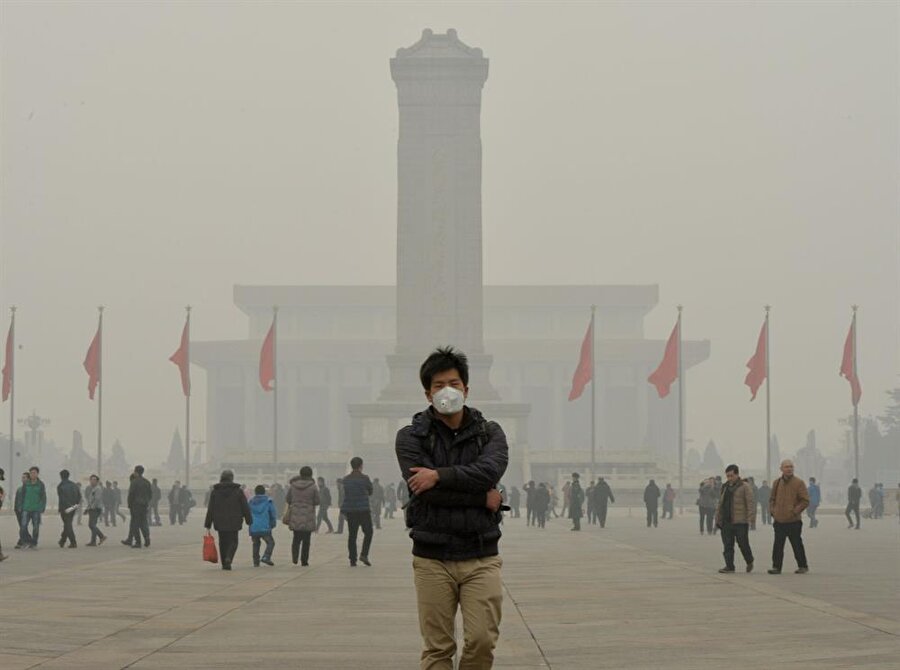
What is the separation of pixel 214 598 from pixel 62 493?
51.1 feet

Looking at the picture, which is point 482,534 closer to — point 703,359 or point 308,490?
point 308,490

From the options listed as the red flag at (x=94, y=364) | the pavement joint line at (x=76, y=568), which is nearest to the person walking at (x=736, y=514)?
the pavement joint line at (x=76, y=568)

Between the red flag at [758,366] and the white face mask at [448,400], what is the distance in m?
66.7

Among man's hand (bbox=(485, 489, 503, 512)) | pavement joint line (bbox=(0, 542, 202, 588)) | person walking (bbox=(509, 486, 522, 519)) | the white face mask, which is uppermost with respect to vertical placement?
the white face mask

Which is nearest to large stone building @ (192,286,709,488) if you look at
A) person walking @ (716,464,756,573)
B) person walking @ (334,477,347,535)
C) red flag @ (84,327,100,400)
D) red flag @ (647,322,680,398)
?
red flag @ (647,322,680,398)

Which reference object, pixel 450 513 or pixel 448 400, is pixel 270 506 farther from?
pixel 448 400

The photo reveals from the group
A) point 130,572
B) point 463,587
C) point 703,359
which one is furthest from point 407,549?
point 703,359

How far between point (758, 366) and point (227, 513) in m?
49.8

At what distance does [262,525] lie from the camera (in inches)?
1209

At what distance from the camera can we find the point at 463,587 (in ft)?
32.9

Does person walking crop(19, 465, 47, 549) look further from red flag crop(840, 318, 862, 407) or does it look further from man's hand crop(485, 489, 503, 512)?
red flag crop(840, 318, 862, 407)

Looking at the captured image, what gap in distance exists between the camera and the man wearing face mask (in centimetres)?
995

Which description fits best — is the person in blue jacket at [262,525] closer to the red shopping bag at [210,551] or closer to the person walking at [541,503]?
the red shopping bag at [210,551]

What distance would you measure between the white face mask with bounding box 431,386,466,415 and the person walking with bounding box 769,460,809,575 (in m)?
16.8
